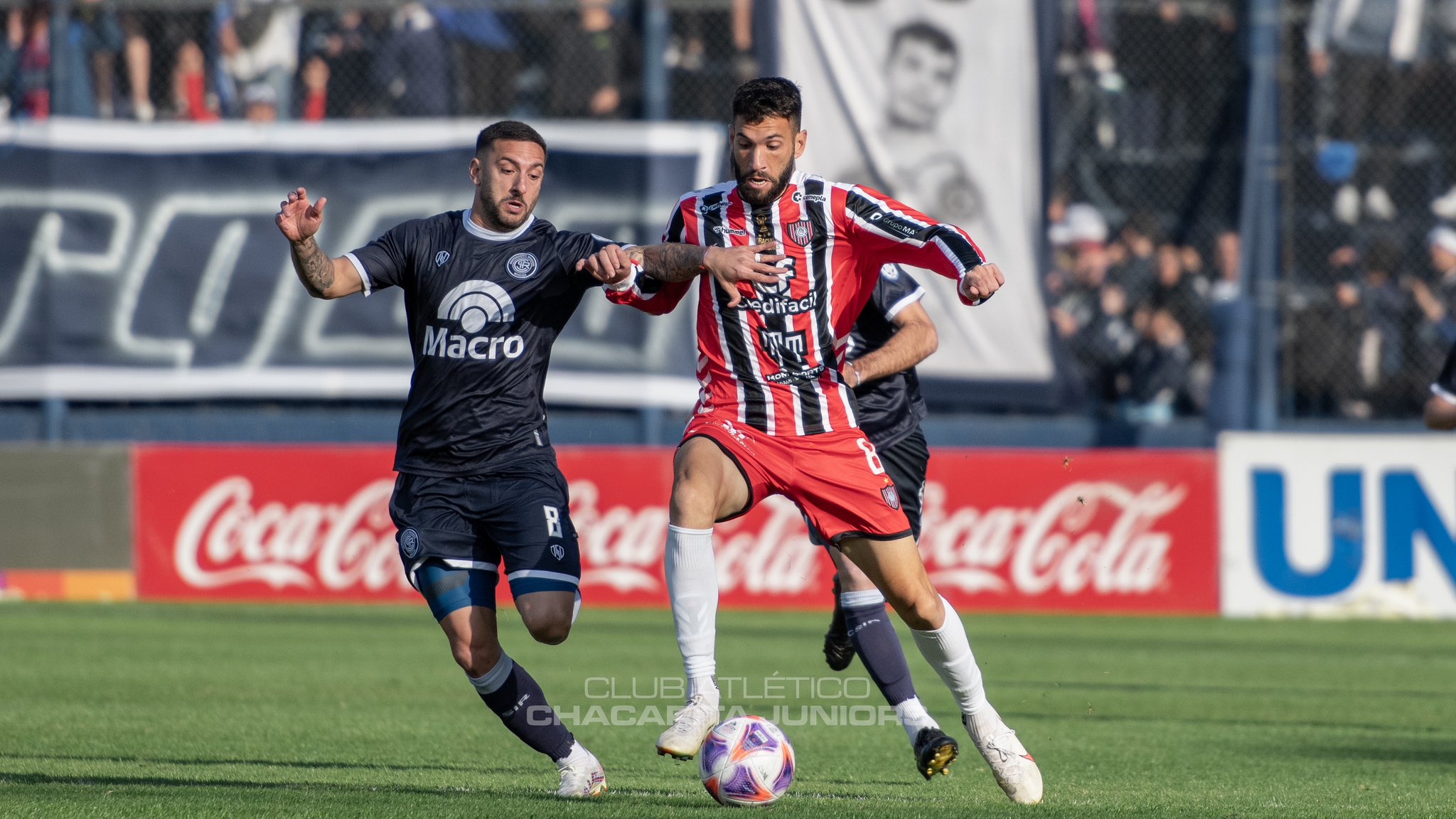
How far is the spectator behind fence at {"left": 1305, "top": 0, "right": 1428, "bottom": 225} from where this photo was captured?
588 inches

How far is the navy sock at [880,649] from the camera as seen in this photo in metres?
6.41

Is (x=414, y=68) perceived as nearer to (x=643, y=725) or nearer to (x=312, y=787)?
(x=643, y=725)

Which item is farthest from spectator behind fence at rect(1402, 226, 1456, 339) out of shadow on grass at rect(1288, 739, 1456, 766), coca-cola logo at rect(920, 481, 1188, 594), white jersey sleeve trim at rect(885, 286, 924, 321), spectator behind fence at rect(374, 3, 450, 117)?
white jersey sleeve trim at rect(885, 286, 924, 321)

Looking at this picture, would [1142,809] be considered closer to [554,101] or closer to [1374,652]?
[1374,652]

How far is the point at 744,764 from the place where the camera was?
18.5 ft

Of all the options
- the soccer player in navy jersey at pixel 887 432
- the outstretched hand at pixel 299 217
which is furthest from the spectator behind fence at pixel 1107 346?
the outstretched hand at pixel 299 217

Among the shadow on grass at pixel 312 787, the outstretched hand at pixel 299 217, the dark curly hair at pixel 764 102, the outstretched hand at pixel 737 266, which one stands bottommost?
the shadow on grass at pixel 312 787

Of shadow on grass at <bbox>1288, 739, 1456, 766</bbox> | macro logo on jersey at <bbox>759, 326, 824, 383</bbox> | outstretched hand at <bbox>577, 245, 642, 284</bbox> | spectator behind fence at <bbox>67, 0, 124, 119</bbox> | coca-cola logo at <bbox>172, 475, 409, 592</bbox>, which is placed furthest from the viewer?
spectator behind fence at <bbox>67, 0, 124, 119</bbox>

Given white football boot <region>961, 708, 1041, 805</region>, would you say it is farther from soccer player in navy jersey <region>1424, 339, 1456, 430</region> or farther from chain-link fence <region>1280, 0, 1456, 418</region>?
chain-link fence <region>1280, 0, 1456, 418</region>

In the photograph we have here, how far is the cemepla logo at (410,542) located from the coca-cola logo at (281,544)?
8.16m

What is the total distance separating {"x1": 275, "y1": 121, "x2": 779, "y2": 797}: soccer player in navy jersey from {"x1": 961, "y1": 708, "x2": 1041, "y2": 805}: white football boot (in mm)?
1236

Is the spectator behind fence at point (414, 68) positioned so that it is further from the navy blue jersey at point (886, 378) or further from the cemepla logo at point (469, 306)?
the cemepla logo at point (469, 306)

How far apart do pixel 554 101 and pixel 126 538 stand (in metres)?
4.89

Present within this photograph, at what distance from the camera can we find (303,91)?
15.6 meters
